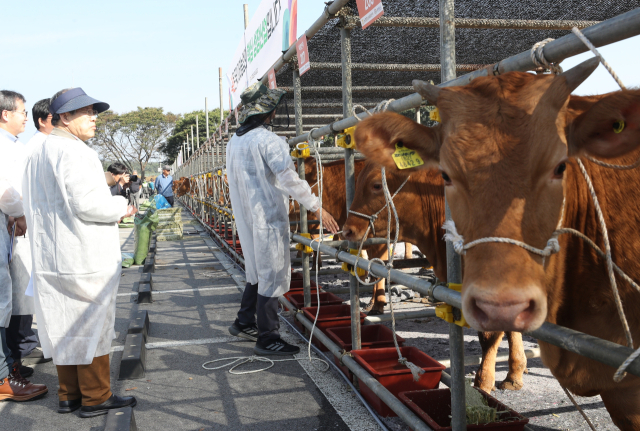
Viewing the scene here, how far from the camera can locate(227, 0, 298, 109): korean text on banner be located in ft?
17.0

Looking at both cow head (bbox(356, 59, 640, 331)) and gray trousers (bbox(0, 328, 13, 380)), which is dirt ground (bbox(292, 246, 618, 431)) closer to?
cow head (bbox(356, 59, 640, 331))

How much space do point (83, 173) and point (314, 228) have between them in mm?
4769

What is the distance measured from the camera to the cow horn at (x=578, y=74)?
158 centimetres

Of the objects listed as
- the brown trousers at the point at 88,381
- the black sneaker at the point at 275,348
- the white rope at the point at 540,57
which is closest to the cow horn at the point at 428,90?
the white rope at the point at 540,57

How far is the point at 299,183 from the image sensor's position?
4.24m

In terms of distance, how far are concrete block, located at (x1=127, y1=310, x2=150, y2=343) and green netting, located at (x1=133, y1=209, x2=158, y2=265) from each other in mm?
4493

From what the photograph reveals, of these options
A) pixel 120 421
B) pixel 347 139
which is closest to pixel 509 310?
pixel 347 139

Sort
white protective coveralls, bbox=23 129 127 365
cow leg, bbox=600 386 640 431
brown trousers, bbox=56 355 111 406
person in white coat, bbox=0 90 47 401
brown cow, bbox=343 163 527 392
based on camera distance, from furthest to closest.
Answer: brown cow, bbox=343 163 527 392 < person in white coat, bbox=0 90 47 401 < brown trousers, bbox=56 355 111 406 < white protective coveralls, bbox=23 129 127 365 < cow leg, bbox=600 386 640 431

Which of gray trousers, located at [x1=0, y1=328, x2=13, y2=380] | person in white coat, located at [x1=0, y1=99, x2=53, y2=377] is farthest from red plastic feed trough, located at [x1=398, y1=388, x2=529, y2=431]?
person in white coat, located at [x1=0, y1=99, x2=53, y2=377]

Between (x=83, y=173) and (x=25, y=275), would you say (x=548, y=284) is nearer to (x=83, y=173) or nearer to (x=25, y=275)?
(x=83, y=173)

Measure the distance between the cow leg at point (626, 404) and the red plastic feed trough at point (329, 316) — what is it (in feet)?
7.41

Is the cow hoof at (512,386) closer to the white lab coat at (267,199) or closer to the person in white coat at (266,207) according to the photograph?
the person in white coat at (266,207)

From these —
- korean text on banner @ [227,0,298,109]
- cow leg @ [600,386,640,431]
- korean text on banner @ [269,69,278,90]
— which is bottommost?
cow leg @ [600,386,640,431]

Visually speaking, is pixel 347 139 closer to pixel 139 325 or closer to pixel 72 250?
pixel 72 250
